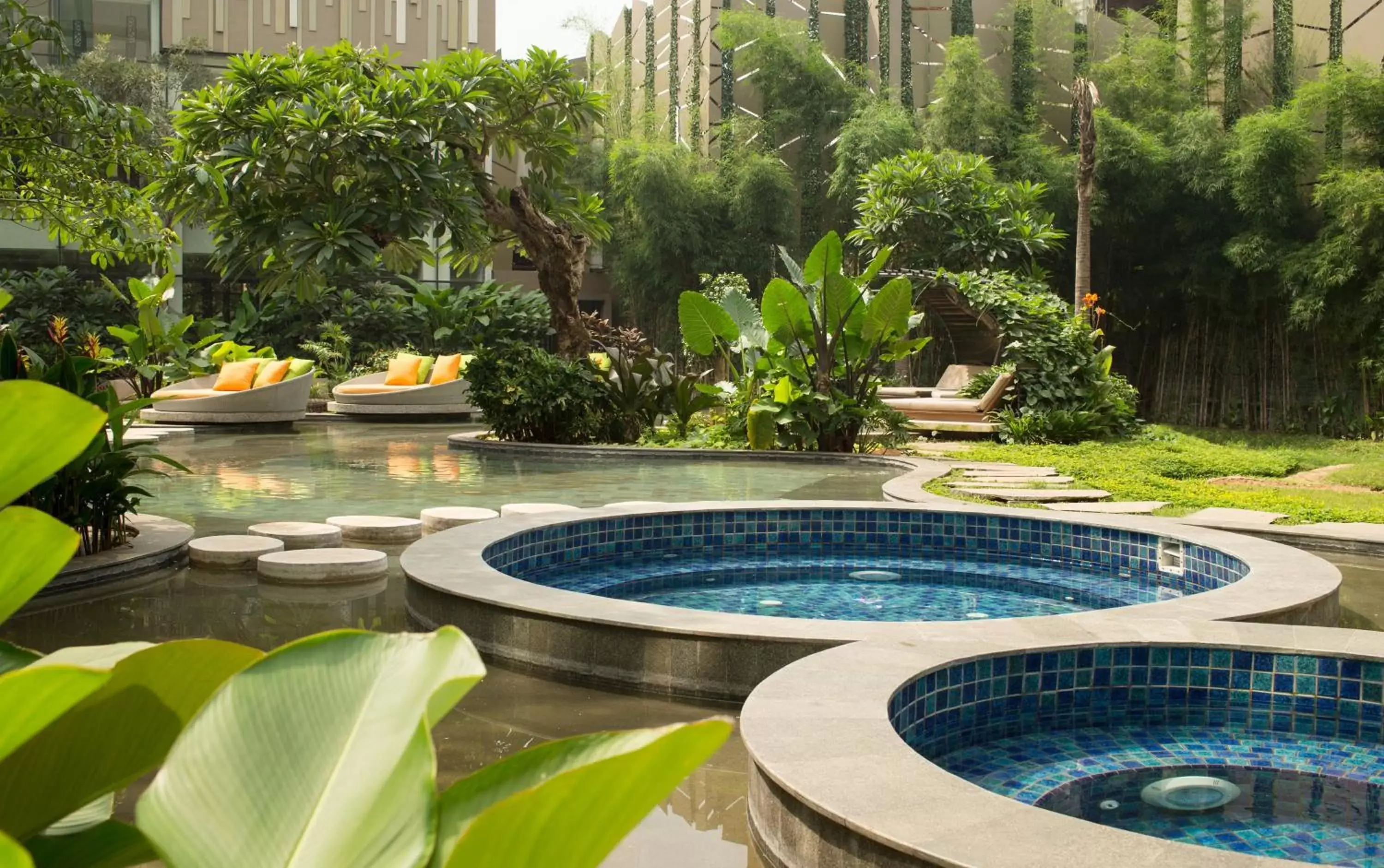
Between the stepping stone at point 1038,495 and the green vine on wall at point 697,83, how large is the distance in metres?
16.8

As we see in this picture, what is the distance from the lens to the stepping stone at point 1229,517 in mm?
6699

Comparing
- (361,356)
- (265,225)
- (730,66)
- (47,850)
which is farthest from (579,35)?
(47,850)

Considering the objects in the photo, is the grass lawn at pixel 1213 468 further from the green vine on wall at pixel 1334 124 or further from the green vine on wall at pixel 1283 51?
the green vine on wall at pixel 1283 51

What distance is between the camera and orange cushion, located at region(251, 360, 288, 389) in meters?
15.2

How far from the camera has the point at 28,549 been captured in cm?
50

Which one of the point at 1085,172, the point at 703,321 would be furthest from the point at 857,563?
the point at 1085,172

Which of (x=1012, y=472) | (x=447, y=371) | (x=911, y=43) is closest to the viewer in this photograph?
(x=1012, y=472)

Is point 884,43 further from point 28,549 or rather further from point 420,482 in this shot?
point 28,549

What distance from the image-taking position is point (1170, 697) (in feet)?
12.2

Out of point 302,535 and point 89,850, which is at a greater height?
point 89,850

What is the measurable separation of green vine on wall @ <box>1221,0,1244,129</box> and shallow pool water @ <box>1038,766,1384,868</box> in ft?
54.3

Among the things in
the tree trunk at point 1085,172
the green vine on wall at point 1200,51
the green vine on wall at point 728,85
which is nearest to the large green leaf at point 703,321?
the tree trunk at point 1085,172

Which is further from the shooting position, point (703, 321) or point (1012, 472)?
point (703, 321)

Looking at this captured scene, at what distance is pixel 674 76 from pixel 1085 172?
38.7ft
